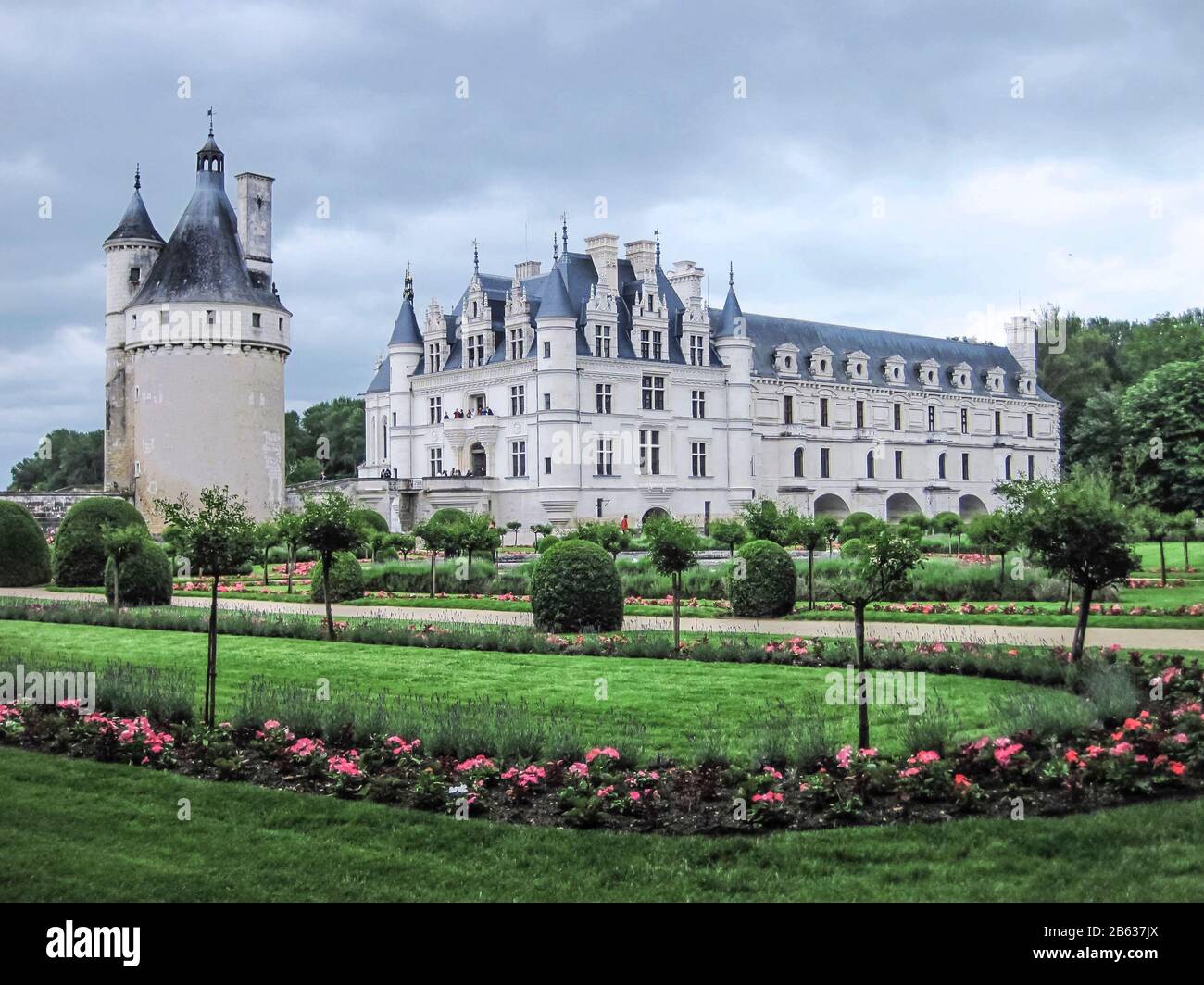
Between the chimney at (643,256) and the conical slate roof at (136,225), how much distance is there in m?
20.2

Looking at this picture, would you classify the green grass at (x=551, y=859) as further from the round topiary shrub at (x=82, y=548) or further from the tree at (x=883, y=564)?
the round topiary shrub at (x=82, y=548)

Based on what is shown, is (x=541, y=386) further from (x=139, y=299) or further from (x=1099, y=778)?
(x=1099, y=778)

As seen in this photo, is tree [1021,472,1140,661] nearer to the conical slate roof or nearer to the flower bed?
the flower bed

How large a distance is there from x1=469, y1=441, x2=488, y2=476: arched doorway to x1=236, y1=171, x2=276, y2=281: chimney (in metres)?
11.1

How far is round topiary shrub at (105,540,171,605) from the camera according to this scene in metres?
27.1

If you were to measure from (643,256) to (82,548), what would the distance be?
29.9m

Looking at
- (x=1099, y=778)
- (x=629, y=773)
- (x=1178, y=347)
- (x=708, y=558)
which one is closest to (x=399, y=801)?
(x=629, y=773)

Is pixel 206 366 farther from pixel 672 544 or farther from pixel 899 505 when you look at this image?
pixel 899 505

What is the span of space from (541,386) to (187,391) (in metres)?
13.8

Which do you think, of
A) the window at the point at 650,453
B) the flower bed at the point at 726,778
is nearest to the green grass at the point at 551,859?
the flower bed at the point at 726,778

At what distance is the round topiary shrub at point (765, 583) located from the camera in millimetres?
23906

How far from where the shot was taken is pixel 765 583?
23891 millimetres

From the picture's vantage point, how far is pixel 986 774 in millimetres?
9992

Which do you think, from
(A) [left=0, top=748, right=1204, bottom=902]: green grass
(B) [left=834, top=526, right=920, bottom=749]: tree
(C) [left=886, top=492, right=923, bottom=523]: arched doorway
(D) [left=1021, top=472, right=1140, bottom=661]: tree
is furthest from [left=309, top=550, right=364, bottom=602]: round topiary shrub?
(C) [left=886, top=492, right=923, bottom=523]: arched doorway
